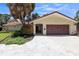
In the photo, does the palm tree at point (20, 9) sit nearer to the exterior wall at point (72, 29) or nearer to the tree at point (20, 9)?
the tree at point (20, 9)

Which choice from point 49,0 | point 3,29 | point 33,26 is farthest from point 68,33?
point 49,0

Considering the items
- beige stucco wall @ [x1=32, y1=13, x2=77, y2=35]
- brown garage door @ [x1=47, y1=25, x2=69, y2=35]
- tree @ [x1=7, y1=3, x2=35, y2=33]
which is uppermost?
tree @ [x1=7, y1=3, x2=35, y2=33]

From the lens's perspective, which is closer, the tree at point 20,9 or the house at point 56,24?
the tree at point 20,9

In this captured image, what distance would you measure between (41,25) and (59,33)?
2458 mm

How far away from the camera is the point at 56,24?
2102 cm

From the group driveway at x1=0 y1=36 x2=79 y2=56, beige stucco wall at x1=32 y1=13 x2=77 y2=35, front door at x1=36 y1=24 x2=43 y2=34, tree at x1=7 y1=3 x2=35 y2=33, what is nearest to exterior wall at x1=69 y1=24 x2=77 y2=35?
beige stucco wall at x1=32 y1=13 x2=77 y2=35

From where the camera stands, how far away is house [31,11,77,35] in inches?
823

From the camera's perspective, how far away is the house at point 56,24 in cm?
2091

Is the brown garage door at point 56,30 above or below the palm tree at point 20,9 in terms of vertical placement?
below

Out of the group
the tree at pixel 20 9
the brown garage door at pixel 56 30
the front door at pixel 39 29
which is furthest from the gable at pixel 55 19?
the tree at pixel 20 9

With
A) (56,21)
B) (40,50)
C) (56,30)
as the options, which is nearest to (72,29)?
(56,30)

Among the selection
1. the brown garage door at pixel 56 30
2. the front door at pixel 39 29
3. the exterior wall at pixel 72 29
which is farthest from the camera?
the front door at pixel 39 29

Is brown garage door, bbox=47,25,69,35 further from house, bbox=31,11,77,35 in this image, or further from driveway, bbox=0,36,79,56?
driveway, bbox=0,36,79,56

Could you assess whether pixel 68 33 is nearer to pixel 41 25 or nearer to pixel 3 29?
pixel 41 25
